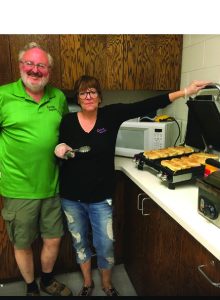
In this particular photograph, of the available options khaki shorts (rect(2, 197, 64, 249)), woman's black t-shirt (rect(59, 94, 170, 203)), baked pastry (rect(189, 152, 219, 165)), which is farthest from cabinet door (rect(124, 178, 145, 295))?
khaki shorts (rect(2, 197, 64, 249))

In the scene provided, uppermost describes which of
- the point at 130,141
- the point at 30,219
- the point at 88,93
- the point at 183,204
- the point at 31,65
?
the point at 31,65

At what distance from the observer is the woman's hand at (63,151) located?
130 cm

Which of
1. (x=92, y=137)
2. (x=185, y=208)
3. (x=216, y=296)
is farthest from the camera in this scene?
(x=92, y=137)

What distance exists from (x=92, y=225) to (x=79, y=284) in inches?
22.4

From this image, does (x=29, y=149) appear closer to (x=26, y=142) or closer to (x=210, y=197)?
(x=26, y=142)

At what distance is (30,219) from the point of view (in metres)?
1.42

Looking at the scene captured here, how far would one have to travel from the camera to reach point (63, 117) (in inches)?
55.9

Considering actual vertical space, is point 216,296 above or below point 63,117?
below

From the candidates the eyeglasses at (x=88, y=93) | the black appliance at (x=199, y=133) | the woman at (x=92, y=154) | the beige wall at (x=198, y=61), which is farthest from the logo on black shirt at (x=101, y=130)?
the beige wall at (x=198, y=61)

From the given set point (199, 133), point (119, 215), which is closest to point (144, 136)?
point (199, 133)

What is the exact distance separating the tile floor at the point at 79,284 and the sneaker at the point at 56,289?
38 mm
